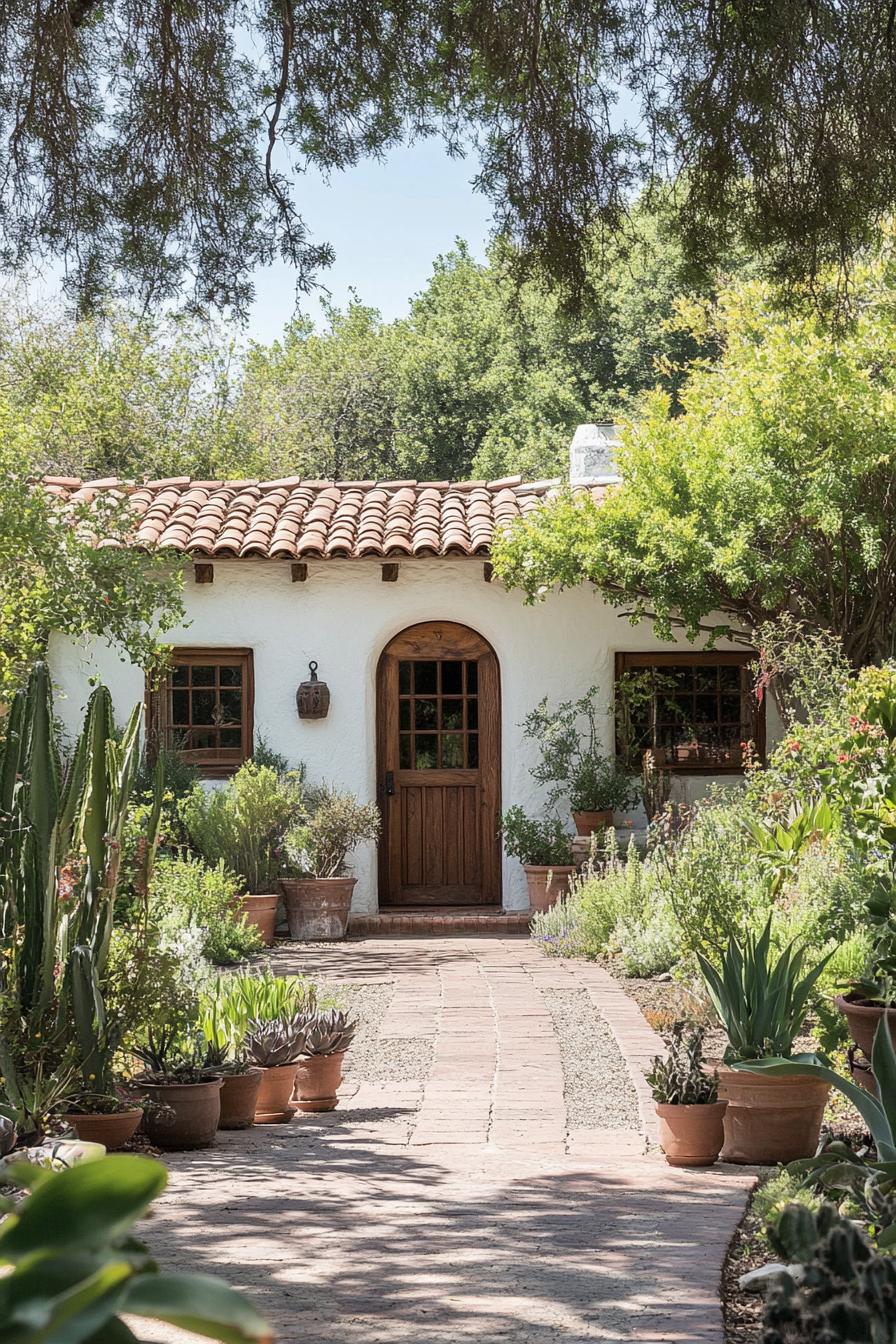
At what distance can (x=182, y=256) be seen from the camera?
5.85 meters

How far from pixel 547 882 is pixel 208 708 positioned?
11.7 ft

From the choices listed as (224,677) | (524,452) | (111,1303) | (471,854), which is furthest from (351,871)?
(524,452)

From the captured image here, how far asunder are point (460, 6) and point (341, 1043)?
4434 mm

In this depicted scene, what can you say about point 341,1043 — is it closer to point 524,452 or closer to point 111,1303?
point 111,1303

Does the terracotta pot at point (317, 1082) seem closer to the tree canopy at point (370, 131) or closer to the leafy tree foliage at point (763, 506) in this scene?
the tree canopy at point (370, 131)

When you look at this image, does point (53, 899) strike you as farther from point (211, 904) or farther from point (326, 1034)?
point (211, 904)

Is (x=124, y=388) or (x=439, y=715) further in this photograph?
(x=124, y=388)

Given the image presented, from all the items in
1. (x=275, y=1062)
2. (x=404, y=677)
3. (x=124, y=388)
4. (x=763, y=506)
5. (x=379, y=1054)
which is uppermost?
(x=124, y=388)

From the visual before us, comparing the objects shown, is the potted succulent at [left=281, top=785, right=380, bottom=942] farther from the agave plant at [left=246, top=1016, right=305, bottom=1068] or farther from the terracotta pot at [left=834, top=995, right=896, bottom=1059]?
the terracotta pot at [left=834, top=995, right=896, bottom=1059]

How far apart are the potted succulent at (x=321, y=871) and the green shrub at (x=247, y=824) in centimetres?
14

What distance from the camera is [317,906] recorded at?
11828mm

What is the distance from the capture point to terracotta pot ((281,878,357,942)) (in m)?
11.8

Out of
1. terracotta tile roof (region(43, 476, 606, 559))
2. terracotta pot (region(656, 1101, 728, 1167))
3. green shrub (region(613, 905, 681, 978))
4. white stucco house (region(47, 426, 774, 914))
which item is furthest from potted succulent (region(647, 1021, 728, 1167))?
white stucco house (region(47, 426, 774, 914))

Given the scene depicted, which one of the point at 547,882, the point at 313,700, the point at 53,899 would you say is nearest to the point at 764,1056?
the point at 53,899
